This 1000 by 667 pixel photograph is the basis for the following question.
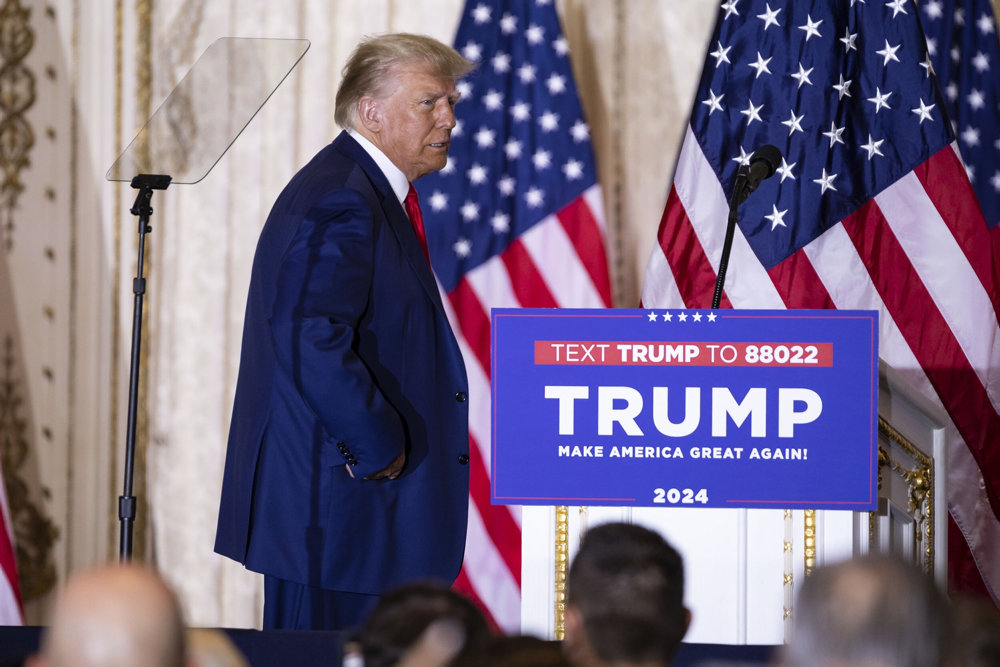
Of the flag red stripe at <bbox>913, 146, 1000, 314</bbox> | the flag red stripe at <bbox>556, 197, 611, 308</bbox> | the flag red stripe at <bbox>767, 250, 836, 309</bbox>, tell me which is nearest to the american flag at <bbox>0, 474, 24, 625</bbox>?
the flag red stripe at <bbox>556, 197, 611, 308</bbox>

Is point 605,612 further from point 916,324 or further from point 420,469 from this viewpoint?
point 916,324

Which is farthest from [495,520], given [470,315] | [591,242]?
[591,242]

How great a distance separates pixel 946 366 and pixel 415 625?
3.84 meters

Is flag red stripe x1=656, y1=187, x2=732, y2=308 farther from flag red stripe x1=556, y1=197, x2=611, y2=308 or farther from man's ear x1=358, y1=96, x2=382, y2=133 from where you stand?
man's ear x1=358, y1=96, x2=382, y2=133

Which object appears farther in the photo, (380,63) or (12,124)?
(12,124)

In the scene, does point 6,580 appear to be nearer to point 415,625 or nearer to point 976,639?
point 415,625

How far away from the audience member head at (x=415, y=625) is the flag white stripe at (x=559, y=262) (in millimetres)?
3958

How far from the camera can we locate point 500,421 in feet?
9.37

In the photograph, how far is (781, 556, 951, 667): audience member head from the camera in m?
1.20

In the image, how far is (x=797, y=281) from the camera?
4863 mm

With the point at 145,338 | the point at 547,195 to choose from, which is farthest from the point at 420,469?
the point at 145,338

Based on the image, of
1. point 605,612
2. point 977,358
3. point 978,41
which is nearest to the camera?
point 605,612

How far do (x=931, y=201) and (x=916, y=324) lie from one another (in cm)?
47

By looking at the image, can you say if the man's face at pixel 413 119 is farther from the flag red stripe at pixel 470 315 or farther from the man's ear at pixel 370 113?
the flag red stripe at pixel 470 315
